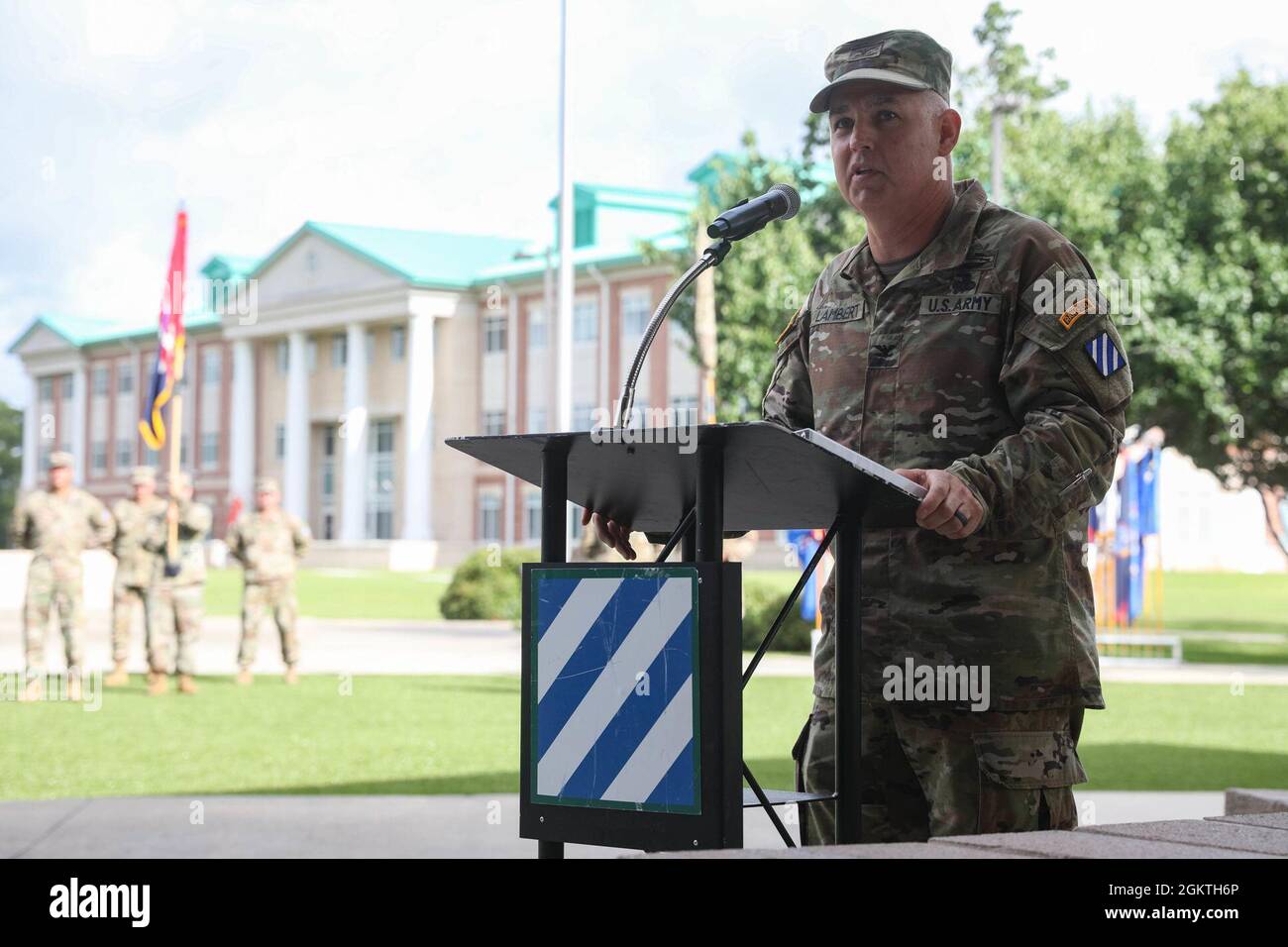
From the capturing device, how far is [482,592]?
31.3m

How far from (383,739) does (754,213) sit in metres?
9.60

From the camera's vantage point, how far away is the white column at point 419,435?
69.2m

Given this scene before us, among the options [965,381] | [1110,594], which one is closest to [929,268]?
[965,381]

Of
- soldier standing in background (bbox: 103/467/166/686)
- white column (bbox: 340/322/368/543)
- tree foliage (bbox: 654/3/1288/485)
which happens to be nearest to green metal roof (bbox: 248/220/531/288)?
white column (bbox: 340/322/368/543)

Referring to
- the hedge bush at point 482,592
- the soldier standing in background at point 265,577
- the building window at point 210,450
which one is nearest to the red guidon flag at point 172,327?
the soldier standing in background at point 265,577

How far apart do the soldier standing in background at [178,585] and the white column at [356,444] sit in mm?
55764

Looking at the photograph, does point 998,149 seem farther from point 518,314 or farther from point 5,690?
point 518,314

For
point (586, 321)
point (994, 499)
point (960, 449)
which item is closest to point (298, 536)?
point (960, 449)

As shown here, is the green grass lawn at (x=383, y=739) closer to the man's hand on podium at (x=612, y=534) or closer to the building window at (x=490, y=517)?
the man's hand on podium at (x=612, y=534)

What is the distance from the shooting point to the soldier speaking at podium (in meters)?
3.19

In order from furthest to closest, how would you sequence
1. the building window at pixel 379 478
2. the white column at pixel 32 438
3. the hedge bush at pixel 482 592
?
the white column at pixel 32 438, the building window at pixel 379 478, the hedge bush at pixel 482 592
